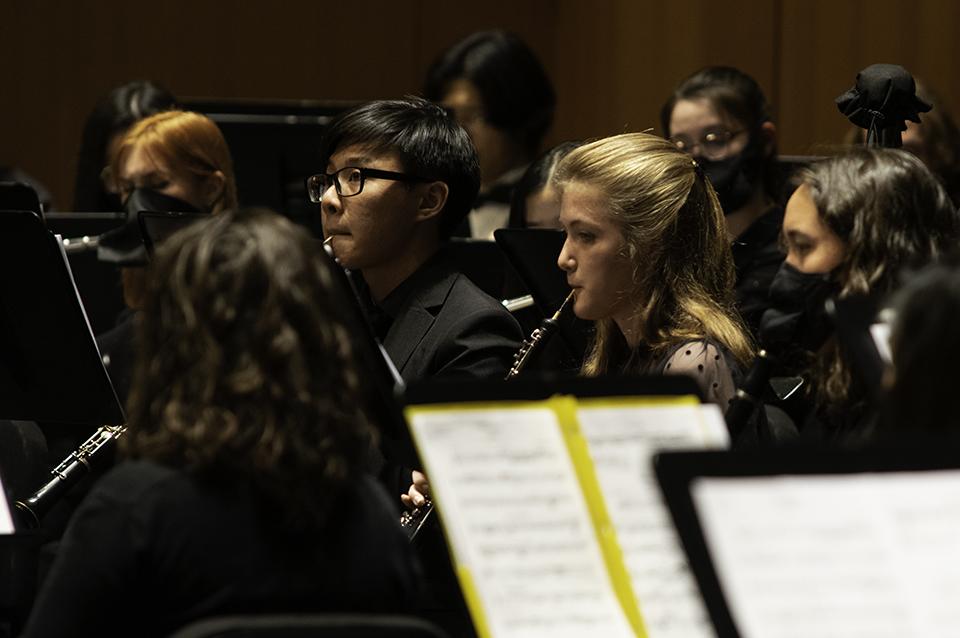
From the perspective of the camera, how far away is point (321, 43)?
5523 millimetres

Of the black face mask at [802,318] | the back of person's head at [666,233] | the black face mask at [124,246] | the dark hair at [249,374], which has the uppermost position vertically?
the dark hair at [249,374]

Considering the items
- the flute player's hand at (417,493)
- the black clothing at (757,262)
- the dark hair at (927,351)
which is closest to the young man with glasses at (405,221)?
the flute player's hand at (417,493)

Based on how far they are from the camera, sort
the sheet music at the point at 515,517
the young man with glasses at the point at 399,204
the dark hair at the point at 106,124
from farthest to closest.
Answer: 1. the dark hair at the point at 106,124
2. the young man with glasses at the point at 399,204
3. the sheet music at the point at 515,517

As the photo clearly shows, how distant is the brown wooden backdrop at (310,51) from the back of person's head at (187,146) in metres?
1.89

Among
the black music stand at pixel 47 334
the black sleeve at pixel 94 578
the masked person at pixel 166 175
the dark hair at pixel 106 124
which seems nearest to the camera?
the black sleeve at pixel 94 578

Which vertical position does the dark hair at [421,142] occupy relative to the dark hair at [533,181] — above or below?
above

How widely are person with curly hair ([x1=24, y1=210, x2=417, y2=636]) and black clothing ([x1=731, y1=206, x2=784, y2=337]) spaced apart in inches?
55.6

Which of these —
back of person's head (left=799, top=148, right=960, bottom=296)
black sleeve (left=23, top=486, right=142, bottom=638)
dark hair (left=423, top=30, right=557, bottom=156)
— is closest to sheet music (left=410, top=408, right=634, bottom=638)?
black sleeve (left=23, top=486, right=142, bottom=638)

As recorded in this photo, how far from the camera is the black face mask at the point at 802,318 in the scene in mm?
2139

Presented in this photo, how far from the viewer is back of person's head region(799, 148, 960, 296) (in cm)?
205

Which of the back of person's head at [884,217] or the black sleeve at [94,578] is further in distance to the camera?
the back of person's head at [884,217]

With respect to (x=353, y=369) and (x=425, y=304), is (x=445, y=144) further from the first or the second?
(x=353, y=369)

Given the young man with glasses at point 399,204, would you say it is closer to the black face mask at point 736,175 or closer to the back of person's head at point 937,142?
the black face mask at point 736,175

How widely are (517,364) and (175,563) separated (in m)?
1.02
